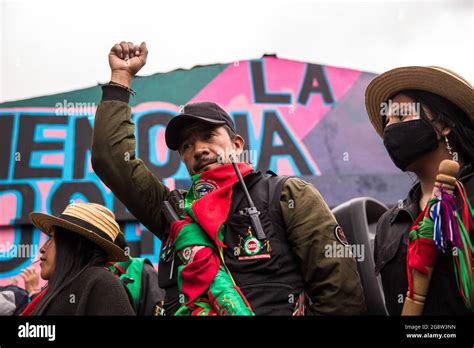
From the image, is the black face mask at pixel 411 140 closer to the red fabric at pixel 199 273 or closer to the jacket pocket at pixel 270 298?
the jacket pocket at pixel 270 298

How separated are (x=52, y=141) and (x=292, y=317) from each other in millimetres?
6576

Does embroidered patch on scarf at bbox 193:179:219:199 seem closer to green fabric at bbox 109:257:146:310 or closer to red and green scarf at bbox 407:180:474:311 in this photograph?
red and green scarf at bbox 407:180:474:311

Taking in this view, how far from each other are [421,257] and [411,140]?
443 mm

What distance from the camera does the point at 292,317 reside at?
7.83 feet

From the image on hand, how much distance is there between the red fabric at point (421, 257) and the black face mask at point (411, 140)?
12.8 inches

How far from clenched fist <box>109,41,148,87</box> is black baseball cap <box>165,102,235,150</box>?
26cm

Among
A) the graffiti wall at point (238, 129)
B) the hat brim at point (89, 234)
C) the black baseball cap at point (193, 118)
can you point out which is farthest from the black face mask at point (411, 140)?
the graffiti wall at point (238, 129)

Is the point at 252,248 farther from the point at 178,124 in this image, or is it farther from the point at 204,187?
the point at 178,124

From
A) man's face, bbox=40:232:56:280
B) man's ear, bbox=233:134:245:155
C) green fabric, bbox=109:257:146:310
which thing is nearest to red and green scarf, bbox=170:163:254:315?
man's ear, bbox=233:134:245:155

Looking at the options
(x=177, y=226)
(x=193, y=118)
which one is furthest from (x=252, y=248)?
(x=193, y=118)

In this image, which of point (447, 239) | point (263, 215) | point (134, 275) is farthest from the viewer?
point (134, 275)

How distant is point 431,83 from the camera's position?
2625 millimetres

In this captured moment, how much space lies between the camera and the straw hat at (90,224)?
3117mm

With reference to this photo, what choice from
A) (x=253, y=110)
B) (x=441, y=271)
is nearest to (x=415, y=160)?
(x=441, y=271)
